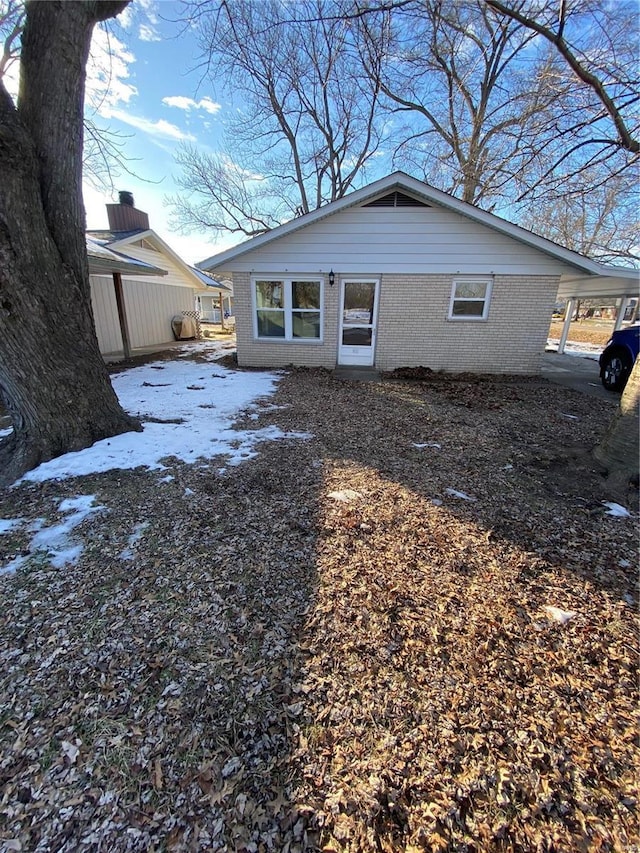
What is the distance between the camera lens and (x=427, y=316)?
30.7 feet

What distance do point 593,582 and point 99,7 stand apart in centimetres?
692

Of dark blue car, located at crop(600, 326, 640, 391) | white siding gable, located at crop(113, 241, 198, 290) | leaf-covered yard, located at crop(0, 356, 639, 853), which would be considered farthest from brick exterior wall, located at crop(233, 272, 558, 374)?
white siding gable, located at crop(113, 241, 198, 290)

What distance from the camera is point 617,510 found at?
10.4 ft

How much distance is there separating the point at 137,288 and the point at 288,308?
783 centimetres

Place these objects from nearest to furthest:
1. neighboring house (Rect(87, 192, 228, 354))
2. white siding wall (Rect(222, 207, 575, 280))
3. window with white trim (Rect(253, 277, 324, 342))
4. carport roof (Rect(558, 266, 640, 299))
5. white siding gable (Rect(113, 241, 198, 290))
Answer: white siding wall (Rect(222, 207, 575, 280)) → window with white trim (Rect(253, 277, 324, 342)) → carport roof (Rect(558, 266, 640, 299)) → neighboring house (Rect(87, 192, 228, 354)) → white siding gable (Rect(113, 241, 198, 290))

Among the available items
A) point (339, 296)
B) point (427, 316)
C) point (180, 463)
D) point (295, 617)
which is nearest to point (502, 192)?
point (427, 316)

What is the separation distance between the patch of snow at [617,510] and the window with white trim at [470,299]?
6.97 meters

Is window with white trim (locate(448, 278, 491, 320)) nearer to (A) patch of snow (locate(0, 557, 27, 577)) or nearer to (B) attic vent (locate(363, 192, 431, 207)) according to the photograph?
(B) attic vent (locate(363, 192, 431, 207))

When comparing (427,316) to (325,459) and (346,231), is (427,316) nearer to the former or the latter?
(346,231)

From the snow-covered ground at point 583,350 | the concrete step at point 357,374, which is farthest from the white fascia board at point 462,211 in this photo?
the snow-covered ground at point 583,350

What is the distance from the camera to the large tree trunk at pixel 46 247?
3.46 meters

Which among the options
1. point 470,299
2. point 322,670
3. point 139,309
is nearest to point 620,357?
point 470,299

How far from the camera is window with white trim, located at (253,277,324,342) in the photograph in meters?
9.48

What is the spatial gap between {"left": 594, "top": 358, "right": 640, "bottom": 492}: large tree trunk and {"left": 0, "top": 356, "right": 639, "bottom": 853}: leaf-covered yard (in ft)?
0.63
